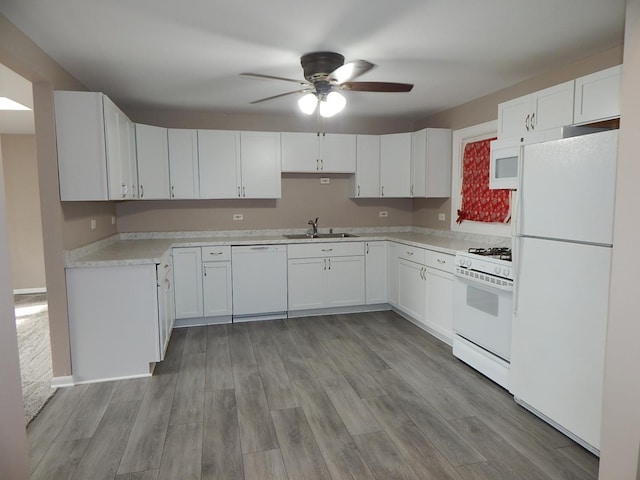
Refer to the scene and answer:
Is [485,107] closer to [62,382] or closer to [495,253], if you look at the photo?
[495,253]

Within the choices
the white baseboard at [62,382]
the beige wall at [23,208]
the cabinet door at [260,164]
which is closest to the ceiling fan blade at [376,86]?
the cabinet door at [260,164]

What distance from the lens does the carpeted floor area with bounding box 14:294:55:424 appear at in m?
2.91

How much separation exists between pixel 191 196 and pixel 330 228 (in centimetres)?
181

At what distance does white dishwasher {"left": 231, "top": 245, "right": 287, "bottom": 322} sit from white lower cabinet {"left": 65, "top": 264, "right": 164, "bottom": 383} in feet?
4.43

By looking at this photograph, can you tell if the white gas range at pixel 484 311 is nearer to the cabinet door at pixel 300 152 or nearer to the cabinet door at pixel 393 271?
the cabinet door at pixel 393 271

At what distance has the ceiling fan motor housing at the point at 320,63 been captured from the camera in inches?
111

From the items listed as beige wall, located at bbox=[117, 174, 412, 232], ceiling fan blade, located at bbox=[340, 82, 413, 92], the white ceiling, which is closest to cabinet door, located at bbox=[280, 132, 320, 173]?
beige wall, located at bbox=[117, 174, 412, 232]

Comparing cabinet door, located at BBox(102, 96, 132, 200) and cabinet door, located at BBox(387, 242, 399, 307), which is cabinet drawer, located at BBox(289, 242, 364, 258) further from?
cabinet door, located at BBox(102, 96, 132, 200)

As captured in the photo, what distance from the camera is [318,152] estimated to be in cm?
493

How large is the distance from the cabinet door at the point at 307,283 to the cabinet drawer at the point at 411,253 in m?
0.90

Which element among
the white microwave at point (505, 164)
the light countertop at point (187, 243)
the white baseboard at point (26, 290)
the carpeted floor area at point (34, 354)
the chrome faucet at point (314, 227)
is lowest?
the carpeted floor area at point (34, 354)

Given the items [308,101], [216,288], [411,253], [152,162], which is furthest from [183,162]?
[411,253]

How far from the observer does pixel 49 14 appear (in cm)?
224

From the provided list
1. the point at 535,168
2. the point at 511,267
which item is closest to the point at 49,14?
the point at 535,168
